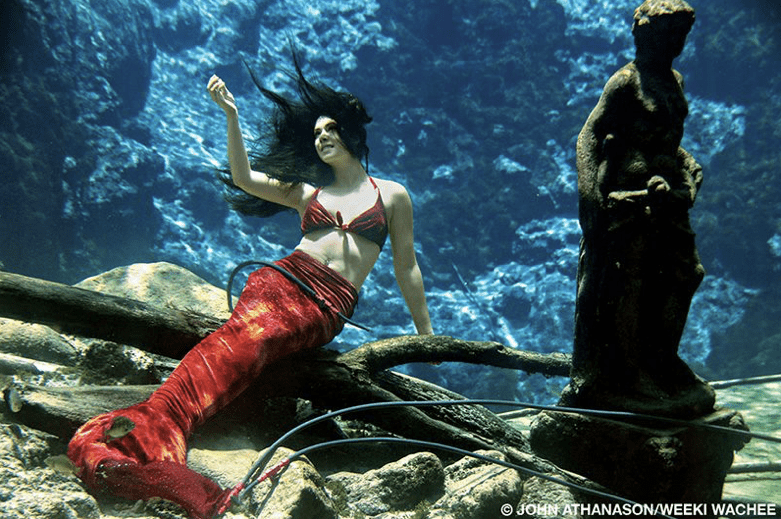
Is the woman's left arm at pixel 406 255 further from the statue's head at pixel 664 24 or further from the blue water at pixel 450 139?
the blue water at pixel 450 139

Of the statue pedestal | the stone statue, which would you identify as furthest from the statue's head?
the statue pedestal

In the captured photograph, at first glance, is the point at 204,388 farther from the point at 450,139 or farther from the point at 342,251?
the point at 450,139

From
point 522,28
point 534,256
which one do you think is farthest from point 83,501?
point 522,28

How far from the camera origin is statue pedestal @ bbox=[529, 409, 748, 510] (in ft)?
6.73

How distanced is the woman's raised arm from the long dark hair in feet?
0.64

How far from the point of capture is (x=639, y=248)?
2.20 meters

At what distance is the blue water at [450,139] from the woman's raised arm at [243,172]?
42.3ft

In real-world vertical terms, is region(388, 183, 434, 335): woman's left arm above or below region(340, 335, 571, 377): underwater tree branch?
above

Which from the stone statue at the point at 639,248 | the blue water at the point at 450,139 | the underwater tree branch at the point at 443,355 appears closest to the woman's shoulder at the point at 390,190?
the underwater tree branch at the point at 443,355

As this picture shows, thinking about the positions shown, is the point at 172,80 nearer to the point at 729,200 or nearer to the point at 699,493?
the point at 729,200

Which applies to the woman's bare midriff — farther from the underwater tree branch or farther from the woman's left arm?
the underwater tree branch

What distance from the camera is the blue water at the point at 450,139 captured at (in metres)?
15.4

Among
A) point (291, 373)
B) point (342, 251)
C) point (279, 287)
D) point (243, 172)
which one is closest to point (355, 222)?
point (342, 251)

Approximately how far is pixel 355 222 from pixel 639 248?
5.06 feet
